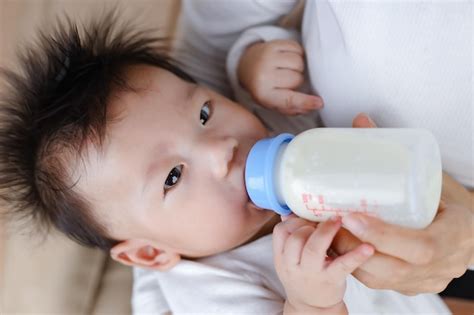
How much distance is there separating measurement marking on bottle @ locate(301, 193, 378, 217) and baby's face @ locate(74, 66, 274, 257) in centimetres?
19

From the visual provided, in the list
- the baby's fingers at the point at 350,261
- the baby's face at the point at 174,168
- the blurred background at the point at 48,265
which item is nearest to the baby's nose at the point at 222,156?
the baby's face at the point at 174,168

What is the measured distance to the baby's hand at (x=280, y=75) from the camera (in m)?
1.09

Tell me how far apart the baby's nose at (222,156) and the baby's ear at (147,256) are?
0.90ft

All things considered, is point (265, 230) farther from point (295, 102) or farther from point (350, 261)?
point (350, 261)

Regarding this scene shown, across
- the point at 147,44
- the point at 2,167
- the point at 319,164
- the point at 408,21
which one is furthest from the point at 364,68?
the point at 2,167

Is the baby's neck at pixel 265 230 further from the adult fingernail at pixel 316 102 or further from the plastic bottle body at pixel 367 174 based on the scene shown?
the plastic bottle body at pixel 367 174

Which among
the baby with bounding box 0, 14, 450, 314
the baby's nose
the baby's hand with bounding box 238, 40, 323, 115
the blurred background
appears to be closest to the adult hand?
the baby with bounding box 0, 14, 450, 314

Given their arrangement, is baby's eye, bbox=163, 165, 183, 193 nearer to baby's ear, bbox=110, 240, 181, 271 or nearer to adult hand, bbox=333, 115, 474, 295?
baby's ear, bbox=110, 240, 181, 271

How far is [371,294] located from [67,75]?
28.0 inches

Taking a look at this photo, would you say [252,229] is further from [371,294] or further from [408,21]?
[408,21]

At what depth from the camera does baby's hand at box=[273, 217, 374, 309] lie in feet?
2.41

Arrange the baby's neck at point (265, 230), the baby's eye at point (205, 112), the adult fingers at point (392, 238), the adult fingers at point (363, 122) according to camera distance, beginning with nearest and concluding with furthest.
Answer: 1. the adult fingers at point (392, 238)
2. the adult fingers at point (363, 122)
3. the baby's eye at point (205, 112)
4. the baby's neck at point (265, 230)

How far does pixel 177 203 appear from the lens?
3.21ft

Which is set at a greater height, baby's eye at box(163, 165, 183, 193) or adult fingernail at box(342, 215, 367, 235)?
adult fingernail at box(342, 215, 367, 235)
